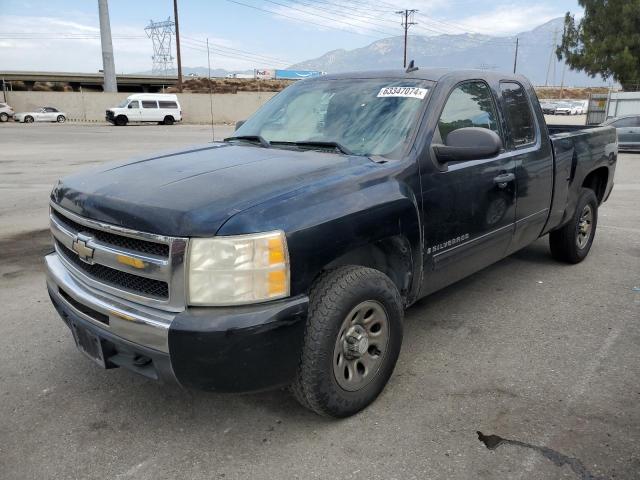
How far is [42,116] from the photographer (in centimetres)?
4169

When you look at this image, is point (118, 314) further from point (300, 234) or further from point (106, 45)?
point (106, 45)

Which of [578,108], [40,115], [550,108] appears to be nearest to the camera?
[40,115]

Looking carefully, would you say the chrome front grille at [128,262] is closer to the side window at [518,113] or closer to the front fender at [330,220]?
the front fender at [330,220]

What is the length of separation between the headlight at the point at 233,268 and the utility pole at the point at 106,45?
48.5 metres

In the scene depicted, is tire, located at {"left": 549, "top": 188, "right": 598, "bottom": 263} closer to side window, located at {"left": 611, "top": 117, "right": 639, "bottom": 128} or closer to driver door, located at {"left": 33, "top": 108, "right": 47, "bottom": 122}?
side window, located at {"left": 611, "top": 117, "right": 639, "bottom": 128}

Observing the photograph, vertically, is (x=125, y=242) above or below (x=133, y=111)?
above

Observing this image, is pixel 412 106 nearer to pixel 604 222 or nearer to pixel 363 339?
pixel 363 339

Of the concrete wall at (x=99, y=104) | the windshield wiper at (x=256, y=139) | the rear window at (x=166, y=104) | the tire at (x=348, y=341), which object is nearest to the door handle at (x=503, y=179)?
the tire at (x=348, y=341)

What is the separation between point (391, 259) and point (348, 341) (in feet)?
1.96

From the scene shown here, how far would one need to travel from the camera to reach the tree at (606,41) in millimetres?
38531

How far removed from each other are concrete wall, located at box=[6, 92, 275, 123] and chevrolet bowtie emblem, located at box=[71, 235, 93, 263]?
43.7 m

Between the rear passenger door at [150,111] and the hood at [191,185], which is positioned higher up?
the hood at [191,185]

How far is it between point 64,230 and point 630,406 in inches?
127

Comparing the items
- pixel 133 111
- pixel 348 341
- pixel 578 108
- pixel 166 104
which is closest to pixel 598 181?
pixel 348 341
